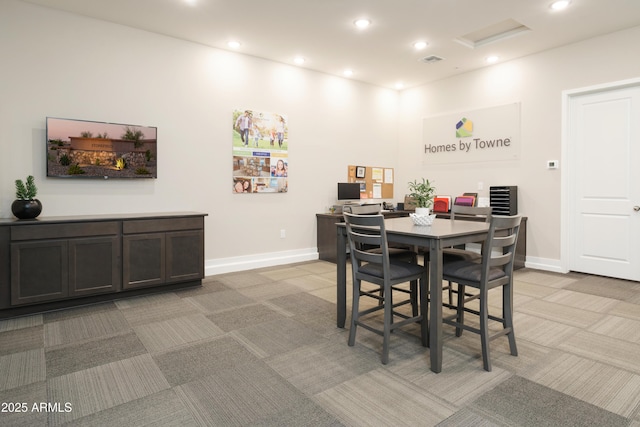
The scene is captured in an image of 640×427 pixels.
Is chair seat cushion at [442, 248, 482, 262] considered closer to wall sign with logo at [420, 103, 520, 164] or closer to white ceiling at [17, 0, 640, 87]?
white ceiling at [17, 0, 640, 87]

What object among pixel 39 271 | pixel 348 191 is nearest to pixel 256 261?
pixel 348 191

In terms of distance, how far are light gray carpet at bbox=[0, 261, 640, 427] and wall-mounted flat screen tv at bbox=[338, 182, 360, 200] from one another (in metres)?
2.63

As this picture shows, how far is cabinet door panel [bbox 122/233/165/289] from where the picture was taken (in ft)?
12.5

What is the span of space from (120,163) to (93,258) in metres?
1.16

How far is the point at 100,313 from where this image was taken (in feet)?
11.5

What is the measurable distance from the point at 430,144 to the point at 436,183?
71 cm

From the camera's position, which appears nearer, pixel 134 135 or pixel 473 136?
pixel 134 135

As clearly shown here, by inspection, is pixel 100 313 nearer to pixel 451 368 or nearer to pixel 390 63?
pixel 451 368

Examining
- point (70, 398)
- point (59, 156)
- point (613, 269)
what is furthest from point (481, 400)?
point (59, 156)

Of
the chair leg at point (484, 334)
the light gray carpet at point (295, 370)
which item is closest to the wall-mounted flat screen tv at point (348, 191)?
the light gray carpet at point (295, 370)

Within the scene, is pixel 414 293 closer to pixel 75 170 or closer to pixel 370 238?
pixel 370 238

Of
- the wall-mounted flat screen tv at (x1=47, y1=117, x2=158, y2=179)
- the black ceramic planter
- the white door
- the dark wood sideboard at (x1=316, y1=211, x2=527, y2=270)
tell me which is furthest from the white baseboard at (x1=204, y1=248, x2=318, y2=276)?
the white door

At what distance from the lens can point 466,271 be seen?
2.52 meters

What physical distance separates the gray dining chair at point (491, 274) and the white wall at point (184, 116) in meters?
3.33
